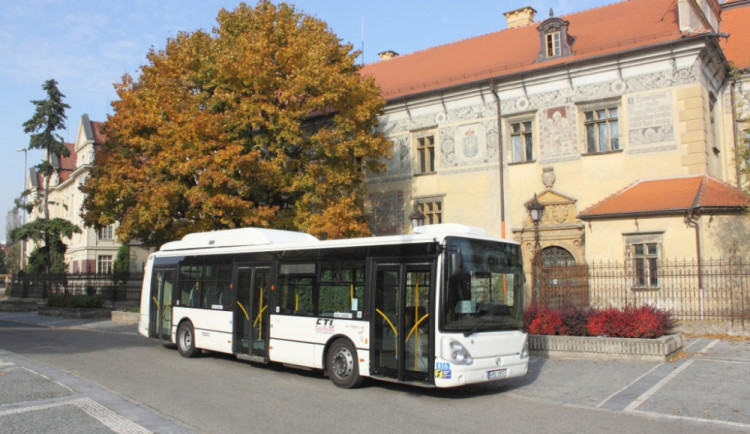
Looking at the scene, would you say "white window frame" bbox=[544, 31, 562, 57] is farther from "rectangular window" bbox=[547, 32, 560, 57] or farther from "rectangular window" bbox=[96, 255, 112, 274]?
"rectangular window" bbox=[96, 255, 112, 274]

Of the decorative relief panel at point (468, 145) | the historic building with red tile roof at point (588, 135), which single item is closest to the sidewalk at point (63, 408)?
the historic building with red tile roof at point (588, 135)

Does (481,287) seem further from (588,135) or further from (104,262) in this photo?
(104,262)

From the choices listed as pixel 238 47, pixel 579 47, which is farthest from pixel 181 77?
pixel 579 47

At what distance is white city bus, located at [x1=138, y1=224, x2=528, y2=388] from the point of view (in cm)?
1000

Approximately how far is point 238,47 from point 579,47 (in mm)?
14136

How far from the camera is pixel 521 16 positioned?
34.0 metres

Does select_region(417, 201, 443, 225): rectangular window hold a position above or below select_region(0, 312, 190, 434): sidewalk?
above

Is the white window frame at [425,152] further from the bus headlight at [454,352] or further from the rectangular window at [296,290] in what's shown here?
the bus headlight at [454,352]

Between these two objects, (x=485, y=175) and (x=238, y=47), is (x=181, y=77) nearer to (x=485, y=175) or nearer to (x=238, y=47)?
(x=238, y=47)

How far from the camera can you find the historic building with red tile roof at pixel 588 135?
73.6ft

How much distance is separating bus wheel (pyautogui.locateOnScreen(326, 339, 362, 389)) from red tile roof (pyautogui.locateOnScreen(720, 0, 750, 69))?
924 inches

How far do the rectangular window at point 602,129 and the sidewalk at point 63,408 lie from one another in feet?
67.7

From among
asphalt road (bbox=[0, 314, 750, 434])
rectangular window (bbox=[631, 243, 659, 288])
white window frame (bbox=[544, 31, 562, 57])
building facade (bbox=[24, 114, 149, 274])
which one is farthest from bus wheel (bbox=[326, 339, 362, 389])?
building facade (bbox=[24, 114, 149, 274])

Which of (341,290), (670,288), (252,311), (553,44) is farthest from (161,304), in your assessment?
(553,44)
